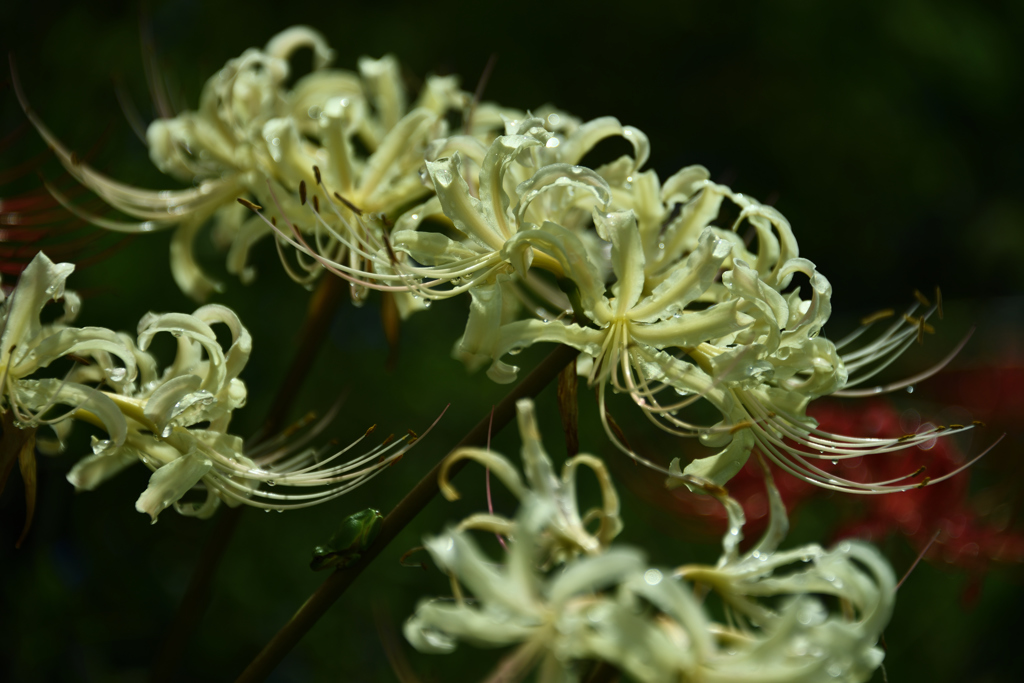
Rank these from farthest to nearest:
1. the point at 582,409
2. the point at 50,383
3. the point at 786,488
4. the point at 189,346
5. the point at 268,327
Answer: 1. the point at 582,409
2. the point at 268,327
3. the point at 786,488
4. the point at 189,346
5. the point at 50,383

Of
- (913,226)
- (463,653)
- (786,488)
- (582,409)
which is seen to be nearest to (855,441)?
(786,488)

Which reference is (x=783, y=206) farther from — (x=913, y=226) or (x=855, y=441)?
(x=855, y=441)

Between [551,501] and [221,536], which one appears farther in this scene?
[221,536]

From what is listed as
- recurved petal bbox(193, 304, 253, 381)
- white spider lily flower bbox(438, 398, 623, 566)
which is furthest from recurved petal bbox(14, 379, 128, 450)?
white spider lily flower bbox(438, 398, 623, 566)

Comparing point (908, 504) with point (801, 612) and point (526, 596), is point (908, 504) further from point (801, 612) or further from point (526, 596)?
point (526, 596)

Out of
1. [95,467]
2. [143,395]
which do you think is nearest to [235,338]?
[143,395]

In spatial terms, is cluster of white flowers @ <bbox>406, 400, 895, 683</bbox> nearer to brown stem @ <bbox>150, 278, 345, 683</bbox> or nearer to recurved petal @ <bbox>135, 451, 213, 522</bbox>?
recurved petal @ <bbox>135, 451, 213, 522</bbox>

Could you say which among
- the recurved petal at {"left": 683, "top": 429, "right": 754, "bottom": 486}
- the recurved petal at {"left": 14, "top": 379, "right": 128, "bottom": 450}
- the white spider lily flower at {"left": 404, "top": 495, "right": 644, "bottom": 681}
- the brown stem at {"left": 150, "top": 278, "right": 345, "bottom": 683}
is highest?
the white spider lily flower at {"left": 404, "top": 495, "right": 644, "bottom": 681}
